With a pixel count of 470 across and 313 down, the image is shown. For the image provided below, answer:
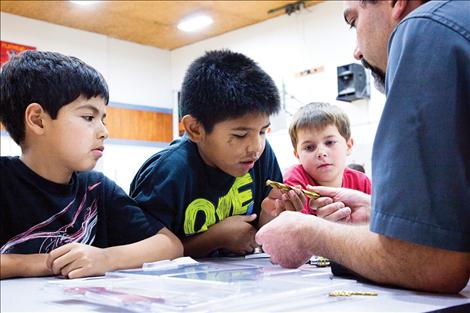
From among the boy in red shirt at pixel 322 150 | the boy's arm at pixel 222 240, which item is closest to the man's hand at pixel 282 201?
the boy's arm at pixel 222 240

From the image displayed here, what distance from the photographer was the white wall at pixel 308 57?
5383mm

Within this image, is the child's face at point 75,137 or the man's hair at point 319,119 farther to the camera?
the man's hair at point 319,119

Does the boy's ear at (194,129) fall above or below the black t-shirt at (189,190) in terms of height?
above

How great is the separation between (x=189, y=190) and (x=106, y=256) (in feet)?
1.45

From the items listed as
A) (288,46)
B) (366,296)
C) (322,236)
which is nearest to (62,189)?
(322,236)

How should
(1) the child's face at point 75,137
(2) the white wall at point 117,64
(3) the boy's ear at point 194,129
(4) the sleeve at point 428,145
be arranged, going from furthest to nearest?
(2) the white wall at point 117,64 < (3) the boy's ear at point 194,129 < (1) the child's face at point 75,137 < (4) the sleeve at point 428,145

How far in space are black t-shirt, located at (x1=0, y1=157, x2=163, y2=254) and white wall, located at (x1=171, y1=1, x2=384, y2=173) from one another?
3730 millimetres

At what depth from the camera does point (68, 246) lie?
1208mm

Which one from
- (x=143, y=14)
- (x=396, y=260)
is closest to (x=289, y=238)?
(x=396, y=260)

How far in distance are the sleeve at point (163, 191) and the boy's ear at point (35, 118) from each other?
329 millimetres

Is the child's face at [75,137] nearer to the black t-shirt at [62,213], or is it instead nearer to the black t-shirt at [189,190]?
the black t-shirt at [62,213]

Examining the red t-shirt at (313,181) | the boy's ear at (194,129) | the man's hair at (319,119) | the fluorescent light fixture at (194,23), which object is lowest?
the red t-shirt at (313,181)

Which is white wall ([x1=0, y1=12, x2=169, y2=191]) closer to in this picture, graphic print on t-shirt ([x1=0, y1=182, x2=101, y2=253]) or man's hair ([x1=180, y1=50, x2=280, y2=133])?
man's hair ([x1=180, y1=50, x2=280, y2=133])

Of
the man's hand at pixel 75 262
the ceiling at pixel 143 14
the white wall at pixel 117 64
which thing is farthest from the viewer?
the white wall at pixel 117 64
